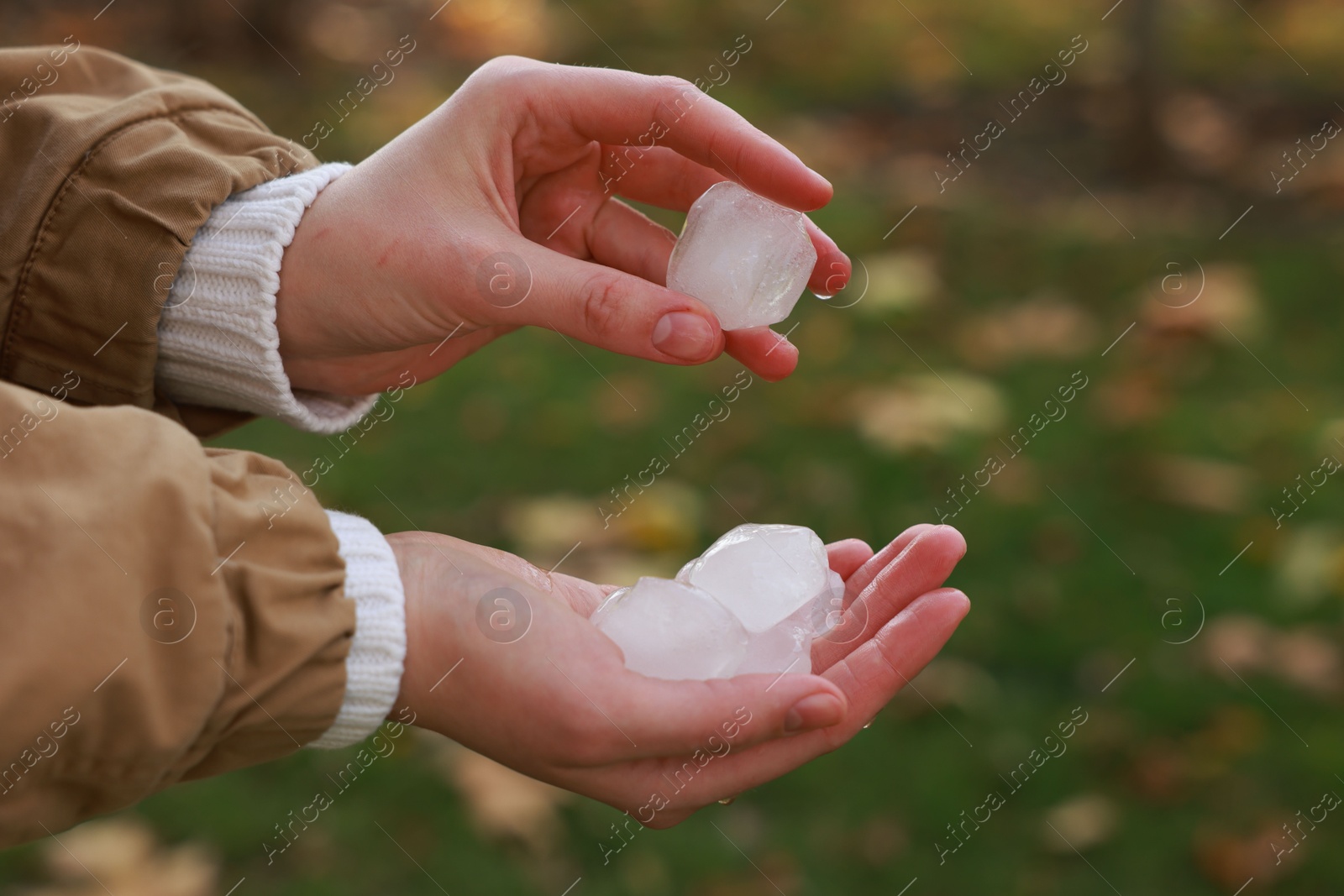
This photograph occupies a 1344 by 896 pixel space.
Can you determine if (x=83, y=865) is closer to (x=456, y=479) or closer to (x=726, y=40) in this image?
(x=456, y=479)

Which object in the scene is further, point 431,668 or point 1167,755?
point 1167,755

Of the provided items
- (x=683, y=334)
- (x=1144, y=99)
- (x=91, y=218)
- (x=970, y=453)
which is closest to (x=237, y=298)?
(x=91, y=218)

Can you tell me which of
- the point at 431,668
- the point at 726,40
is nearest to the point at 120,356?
the point at 431,668

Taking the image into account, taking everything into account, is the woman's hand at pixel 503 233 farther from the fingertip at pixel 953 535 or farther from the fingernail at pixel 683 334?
the fingertip at pixel 953 535

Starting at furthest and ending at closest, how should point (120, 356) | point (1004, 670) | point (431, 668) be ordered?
point (1004, 670), point (120, 356), point (431, 668)

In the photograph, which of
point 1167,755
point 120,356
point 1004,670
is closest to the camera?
point 120,356

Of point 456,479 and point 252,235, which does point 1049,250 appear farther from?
point 252,235

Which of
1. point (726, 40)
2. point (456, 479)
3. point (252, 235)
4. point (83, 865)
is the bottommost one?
point (83, 865)

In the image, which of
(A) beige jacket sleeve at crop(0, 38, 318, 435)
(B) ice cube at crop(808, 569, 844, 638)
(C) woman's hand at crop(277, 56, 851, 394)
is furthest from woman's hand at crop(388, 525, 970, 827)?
(A) beige jacket sleeve at crop(0, 38, 318, 435)

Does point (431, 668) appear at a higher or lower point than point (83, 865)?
higher
